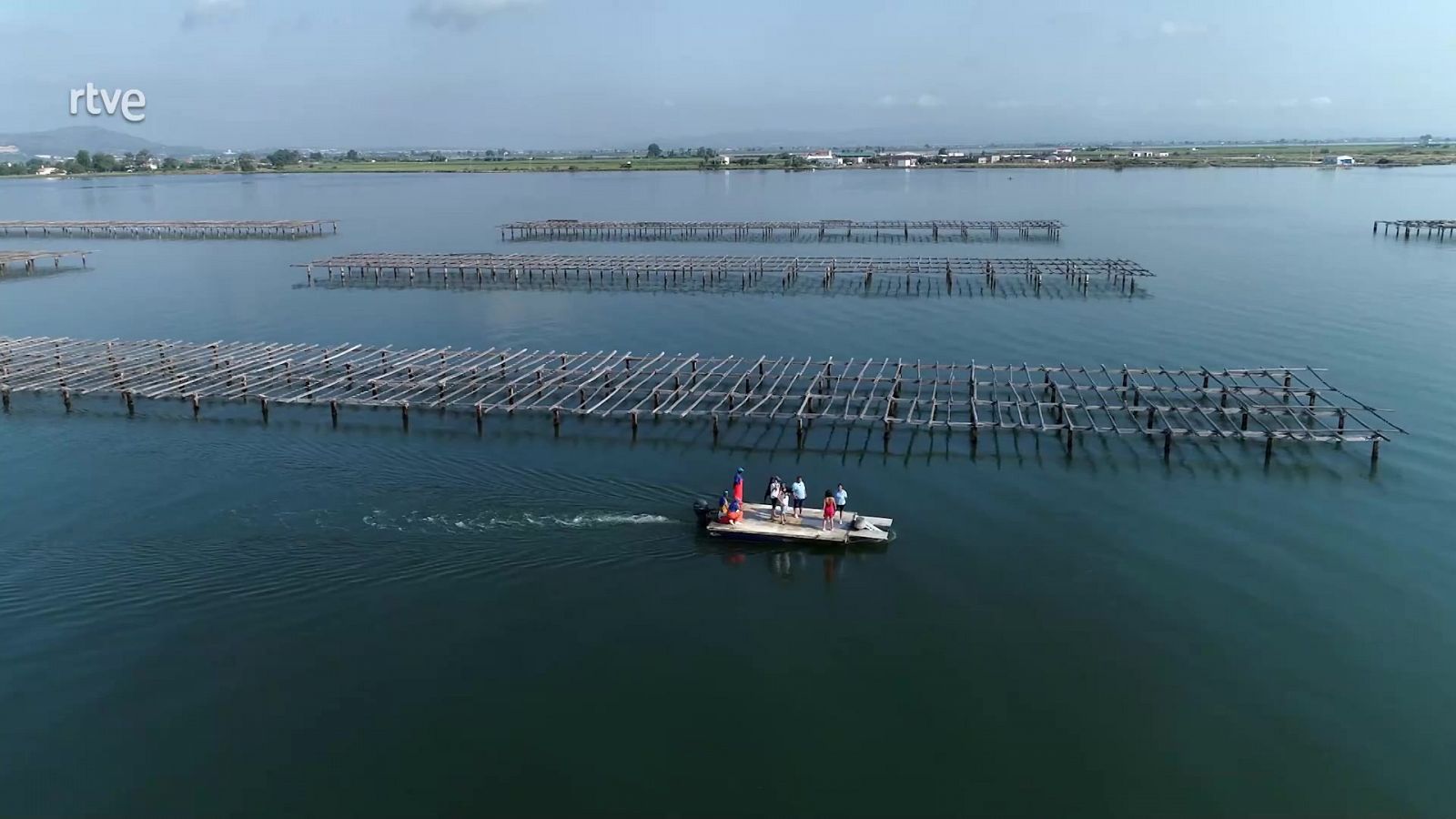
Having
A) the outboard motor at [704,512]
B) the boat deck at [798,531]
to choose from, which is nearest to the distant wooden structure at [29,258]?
the outboard motor at [704,512]

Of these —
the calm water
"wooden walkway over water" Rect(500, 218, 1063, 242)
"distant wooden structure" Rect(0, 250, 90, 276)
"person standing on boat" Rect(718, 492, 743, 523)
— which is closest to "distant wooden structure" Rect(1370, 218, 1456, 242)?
"wooden walkway over water" Rect(500, 218, 1063, 242)

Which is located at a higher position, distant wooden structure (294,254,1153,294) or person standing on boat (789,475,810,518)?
distant wooden structure (294,254,1153,294)

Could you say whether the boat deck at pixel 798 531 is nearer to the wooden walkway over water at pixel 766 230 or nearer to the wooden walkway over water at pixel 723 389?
the wooden walkway over water at pixel 723 389

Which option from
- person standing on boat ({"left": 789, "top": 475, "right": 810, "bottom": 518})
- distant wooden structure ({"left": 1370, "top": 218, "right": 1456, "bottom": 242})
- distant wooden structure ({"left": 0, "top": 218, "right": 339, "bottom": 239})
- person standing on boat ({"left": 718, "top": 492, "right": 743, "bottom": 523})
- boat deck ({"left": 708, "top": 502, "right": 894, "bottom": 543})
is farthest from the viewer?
distant wooden structure ({"left": 0, "top": 218, "right": 339, "bottom": 239})

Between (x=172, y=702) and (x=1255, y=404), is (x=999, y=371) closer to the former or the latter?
(x=1255, y=404)

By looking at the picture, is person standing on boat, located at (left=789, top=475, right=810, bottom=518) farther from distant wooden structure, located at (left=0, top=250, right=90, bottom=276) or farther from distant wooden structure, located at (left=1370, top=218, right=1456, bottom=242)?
distant wooden structure, located at (left=1370, top=218, right=1456, bottom=242)

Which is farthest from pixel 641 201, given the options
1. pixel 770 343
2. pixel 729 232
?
pixel 770 343
